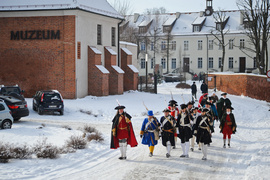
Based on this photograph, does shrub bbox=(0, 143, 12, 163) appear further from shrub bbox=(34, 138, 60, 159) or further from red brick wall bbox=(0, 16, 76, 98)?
red brick wall bbox=(0, 16, 76, 98)

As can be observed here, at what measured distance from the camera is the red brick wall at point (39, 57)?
32719 mm

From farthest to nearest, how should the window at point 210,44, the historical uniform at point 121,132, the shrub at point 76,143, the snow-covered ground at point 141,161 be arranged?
1. the window at point 210,44
2. the shrub at point 76,143
3. the historical uniform at point 121,132
4. the snow-covered ground at point 141,161

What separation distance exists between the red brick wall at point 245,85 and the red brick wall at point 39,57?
15.2 metres

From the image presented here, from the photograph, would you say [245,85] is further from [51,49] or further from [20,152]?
[20,152]

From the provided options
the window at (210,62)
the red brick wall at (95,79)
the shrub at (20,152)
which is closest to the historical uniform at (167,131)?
the shrub at (20,152)

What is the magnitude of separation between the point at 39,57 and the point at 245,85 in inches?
742

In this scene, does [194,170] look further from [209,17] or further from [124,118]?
[209,17]

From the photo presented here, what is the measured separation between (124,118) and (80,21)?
2101 cm

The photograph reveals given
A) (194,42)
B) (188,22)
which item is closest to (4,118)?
(194,42)

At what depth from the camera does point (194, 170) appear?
11.9 meters

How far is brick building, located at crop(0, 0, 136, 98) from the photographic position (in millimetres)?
32719

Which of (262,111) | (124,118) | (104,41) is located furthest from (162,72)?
(124,118)

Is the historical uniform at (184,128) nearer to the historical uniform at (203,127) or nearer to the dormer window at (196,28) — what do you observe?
the historical uniform at (203,127)

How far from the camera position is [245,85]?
1535 inches
